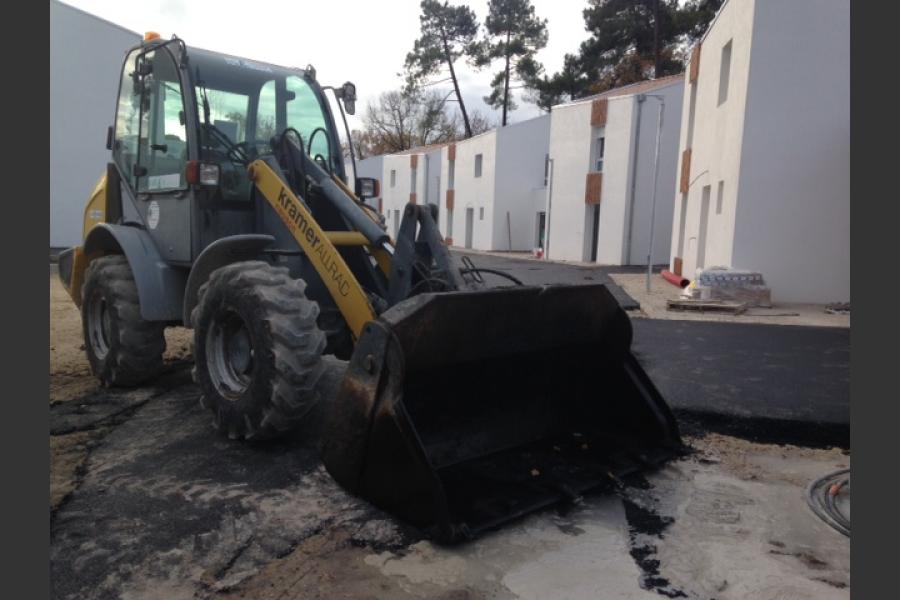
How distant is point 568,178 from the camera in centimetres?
2648

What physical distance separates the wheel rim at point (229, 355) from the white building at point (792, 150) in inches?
420

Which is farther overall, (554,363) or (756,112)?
(756,112)

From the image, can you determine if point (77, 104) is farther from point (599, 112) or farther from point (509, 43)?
point (509, 43)

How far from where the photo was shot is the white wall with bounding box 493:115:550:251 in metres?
32.2

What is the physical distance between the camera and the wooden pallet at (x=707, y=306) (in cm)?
1142

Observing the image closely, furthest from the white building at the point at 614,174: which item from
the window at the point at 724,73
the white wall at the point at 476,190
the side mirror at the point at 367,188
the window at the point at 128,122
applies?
the window at the point at 128,122

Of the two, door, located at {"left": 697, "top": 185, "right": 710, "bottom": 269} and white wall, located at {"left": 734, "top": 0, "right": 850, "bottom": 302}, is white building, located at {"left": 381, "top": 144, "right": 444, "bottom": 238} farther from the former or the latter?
white wall, located at {"left": 734, "top": 0, "right": 850, "bottom": 302}

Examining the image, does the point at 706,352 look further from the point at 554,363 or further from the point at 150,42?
the point at 150,42

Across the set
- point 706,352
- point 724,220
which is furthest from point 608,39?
point 706,352

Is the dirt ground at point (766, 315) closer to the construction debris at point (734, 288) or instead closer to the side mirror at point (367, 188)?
the construction debris at point (734, 288)

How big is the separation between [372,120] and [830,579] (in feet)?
181

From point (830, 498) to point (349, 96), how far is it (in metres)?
4.84

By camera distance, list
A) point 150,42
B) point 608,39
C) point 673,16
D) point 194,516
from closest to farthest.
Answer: point 194,516, point 150,42, point 673,16, point 608,39

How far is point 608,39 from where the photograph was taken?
37.3 metres
